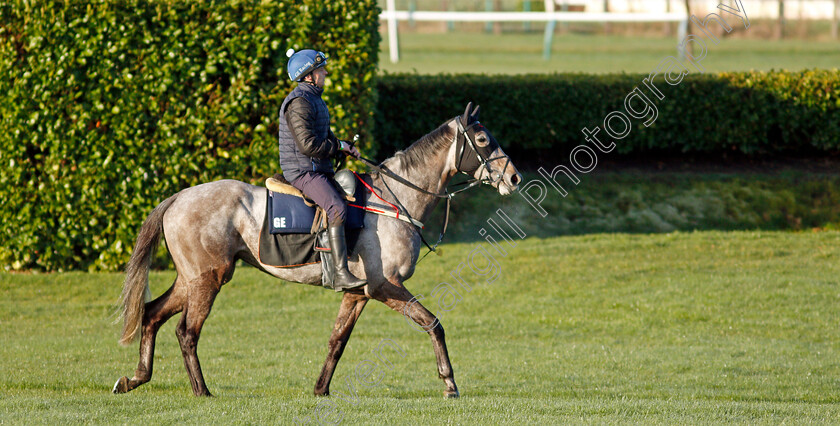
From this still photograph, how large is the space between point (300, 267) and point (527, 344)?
153 inches

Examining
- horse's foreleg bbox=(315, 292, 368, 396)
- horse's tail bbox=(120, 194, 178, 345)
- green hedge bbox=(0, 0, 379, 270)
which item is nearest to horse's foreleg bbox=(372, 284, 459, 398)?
horse's foreleg bbox=(315, 292, 368, 396)

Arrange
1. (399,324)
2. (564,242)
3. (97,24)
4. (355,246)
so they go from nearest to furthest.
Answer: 1. (355,246)
2. (399,324)
3. (97,24)
4. (564,242)

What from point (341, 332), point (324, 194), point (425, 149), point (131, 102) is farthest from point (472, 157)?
point (131, 102)

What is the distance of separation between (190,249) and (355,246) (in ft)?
4.23

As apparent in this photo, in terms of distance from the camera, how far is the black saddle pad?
21.8ft

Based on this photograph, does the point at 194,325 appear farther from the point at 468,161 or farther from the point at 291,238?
the point at 468,161

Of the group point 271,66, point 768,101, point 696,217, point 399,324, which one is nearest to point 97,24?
point 271,66

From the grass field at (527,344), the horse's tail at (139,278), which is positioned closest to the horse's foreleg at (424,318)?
the grass field at (527,344)

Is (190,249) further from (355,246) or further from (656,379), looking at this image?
(656,379)

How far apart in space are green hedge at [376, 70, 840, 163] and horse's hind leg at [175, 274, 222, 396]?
953cm

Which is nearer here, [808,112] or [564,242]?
[564,242]

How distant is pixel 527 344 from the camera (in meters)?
9.86

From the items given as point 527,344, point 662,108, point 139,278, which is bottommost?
point 527,344

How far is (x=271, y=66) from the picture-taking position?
39.9 feet
